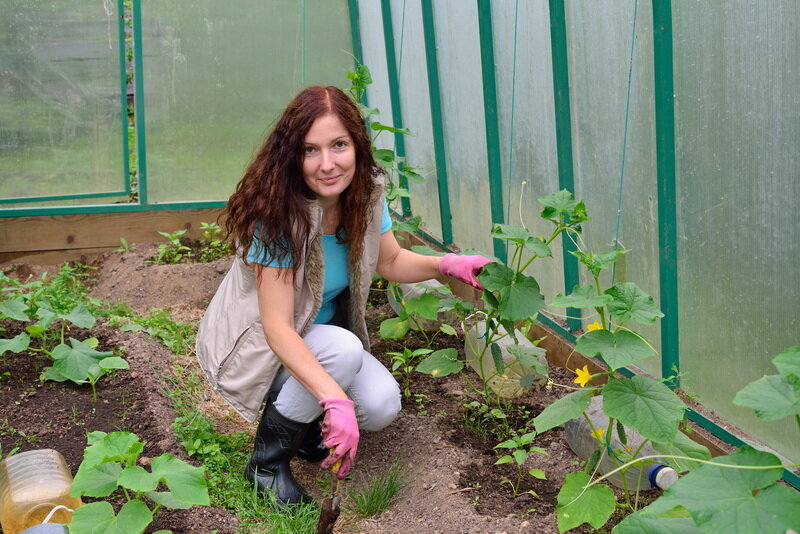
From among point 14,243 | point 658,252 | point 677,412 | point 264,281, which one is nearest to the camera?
point 677,412

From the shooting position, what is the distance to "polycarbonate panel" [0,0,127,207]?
5535 millimetres

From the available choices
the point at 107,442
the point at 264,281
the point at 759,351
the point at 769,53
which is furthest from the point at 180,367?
the point at 769,53

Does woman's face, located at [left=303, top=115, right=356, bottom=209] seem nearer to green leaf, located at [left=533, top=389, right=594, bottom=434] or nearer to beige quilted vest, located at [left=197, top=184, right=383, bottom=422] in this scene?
beige quilted vest, located at [left=197, top=184, right=383, bottom=422]

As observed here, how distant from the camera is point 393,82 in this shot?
17.5 ft

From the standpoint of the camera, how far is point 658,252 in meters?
2.78

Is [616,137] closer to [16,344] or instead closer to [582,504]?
[582,504]

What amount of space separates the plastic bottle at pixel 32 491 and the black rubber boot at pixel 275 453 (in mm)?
534

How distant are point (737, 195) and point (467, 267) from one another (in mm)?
769

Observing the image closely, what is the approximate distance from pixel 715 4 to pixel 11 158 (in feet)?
14.8

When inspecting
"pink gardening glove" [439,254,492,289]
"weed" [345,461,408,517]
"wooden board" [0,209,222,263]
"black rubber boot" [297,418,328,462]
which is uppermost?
"wooden board" [0,209,222,263]

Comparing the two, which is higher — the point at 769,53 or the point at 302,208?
the point at 769,53

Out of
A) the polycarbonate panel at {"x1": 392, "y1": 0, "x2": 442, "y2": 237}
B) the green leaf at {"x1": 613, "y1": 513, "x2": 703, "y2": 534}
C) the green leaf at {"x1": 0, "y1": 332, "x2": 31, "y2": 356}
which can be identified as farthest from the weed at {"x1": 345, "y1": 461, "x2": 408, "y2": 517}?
the polycarbonate panel at {"x1": 392, "y1": 0, "x2": 442, "y2": 237}

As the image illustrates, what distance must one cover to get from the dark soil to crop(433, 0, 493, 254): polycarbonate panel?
0.73 metres

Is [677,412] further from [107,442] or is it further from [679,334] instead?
[107,442]
